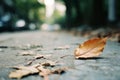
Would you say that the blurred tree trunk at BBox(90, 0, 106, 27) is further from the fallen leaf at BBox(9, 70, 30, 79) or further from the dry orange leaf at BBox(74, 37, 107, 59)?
the fallen leaf at BBox(9, 70, 30, 79)

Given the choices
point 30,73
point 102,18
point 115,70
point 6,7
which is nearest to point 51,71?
point 30,73

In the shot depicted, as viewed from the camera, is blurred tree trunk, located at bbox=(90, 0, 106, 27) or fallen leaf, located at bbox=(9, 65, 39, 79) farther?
blurred tree trunk, located at bbox=(90, 0, 106, 27)

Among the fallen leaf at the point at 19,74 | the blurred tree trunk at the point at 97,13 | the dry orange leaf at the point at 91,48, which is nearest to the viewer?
the fallen leaf at the point at 19,74

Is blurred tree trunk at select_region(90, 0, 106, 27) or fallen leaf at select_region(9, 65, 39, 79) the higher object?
blurred tree trunk at select_region(90, 0, 106, 27)

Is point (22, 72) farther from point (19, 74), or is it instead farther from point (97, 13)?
point (97, 13)

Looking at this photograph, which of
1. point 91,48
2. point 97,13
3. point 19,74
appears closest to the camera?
point 19,74

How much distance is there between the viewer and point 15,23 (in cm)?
2102

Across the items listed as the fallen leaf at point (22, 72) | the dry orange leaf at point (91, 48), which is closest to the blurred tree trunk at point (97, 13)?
the dry orange leaf at point (91, 48)

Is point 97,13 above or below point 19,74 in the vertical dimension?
above

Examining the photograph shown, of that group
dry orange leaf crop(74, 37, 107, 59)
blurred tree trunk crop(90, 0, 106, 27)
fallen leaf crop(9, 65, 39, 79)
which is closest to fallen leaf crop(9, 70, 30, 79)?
fallen leaf crop(9, 65, 39, 79)

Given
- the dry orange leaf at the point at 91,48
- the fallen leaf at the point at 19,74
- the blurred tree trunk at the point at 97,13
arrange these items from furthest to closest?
the blurred tree trunk at the point at 97,13
the dry orange leaf at the point at 91,48
the fallen leaf at the point at 19,74

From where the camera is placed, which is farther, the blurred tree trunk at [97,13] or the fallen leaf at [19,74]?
the blurred tree trunk at [97,13]

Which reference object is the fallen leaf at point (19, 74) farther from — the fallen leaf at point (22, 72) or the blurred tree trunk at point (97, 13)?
the blurred tree trunk at point (97, 13)

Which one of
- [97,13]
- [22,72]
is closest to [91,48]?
[22,72]
